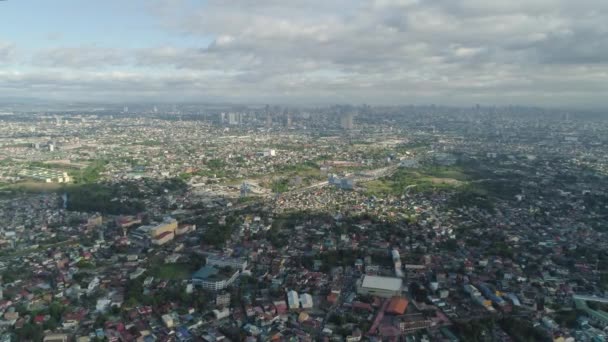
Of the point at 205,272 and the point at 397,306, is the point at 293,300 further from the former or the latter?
the point at 205,272

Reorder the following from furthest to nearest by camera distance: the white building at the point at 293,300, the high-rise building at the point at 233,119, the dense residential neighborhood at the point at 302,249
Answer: the high-rise building at the point at 233,119, the white building at the point at 293,300, the dense residential neighborhood at the point at 302,249

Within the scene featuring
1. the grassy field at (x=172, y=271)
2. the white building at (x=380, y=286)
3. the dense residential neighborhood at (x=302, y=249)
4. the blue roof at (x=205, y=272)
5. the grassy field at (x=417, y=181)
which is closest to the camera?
the dense residential neighborhood at (x=302, y=249)

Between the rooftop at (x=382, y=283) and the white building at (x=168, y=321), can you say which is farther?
the rooftop at (x=382, y=283)

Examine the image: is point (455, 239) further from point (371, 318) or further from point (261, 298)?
point (261, 298)

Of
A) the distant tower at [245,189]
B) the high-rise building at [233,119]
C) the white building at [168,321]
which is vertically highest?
the high-rise building at [233,119]

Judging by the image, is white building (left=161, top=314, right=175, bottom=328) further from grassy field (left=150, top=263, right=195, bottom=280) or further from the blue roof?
grassy field (left=150, top=263, right=195, bottom=280)

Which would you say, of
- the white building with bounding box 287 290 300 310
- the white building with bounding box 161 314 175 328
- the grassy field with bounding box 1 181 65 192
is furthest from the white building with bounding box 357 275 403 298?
the grassy field with bounding box 1 181 65 192

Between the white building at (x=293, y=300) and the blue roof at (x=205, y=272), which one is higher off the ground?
the blue roof at (x=205, y=272)

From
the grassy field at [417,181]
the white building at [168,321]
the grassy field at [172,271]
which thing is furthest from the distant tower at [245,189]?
the white building at [168,321]

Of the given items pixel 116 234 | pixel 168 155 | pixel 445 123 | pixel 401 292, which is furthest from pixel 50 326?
pixel 445 123

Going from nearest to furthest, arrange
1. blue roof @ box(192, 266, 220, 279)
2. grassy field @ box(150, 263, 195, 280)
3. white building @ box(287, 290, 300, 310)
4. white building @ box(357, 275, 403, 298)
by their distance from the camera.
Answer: white building @ box(287, 290, 300, 310)
white building @ box(357, 275, 403, 298)
blue roof @ box(192, 266, 220, 279)
grassy field @ box(150, 263, 195, 280)

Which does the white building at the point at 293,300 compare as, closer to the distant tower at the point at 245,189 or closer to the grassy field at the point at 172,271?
the grassy field at the point at 172,271
